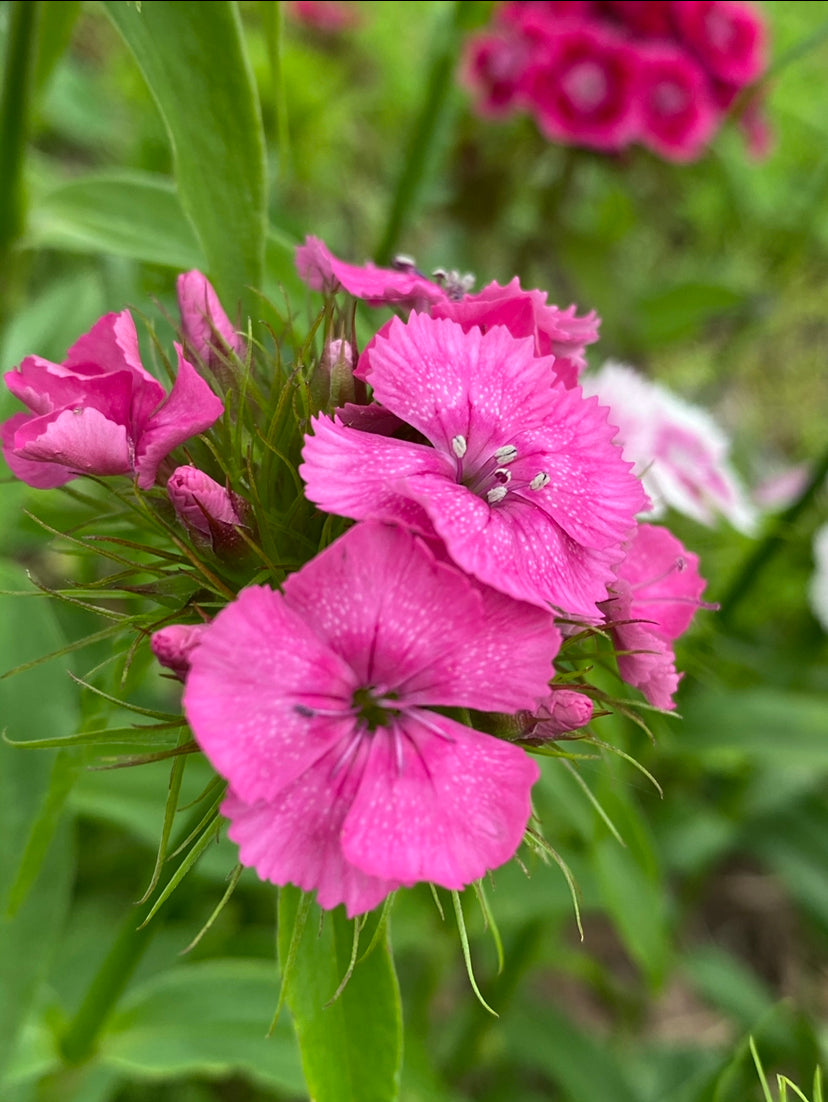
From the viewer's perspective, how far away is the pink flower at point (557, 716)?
681 millimetres

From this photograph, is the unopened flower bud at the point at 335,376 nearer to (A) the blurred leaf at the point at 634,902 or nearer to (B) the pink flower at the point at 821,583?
(A) the blurred leaf at the point at 634,902

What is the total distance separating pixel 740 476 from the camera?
2.13 metres

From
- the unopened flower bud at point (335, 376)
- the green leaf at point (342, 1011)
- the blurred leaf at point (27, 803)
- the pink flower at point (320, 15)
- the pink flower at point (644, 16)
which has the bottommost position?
the blurred leaf at point (27, 803)

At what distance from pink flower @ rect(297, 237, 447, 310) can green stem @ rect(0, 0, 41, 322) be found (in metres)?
0.47

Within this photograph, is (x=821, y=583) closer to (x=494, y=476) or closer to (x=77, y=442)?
(x=494, y=476)

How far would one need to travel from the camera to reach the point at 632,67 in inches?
65.3

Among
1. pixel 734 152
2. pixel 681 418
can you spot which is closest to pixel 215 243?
pixel 681 418

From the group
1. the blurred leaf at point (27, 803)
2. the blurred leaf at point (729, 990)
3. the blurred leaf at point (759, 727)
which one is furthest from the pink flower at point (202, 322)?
the blurred leaf at point (729, 990)

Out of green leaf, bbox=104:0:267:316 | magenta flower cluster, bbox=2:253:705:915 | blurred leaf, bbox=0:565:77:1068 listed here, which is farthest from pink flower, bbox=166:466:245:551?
blurred leaf, bbox=0:565:77:1068

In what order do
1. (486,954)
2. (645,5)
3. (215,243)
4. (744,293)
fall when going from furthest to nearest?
(744,293)
(645,5)
(486,954)
(215,243)

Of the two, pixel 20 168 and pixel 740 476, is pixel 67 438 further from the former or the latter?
pixel 740 476

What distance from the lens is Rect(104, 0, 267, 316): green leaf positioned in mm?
940

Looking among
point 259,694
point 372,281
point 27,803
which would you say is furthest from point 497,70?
point 259,694

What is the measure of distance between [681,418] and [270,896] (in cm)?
102
